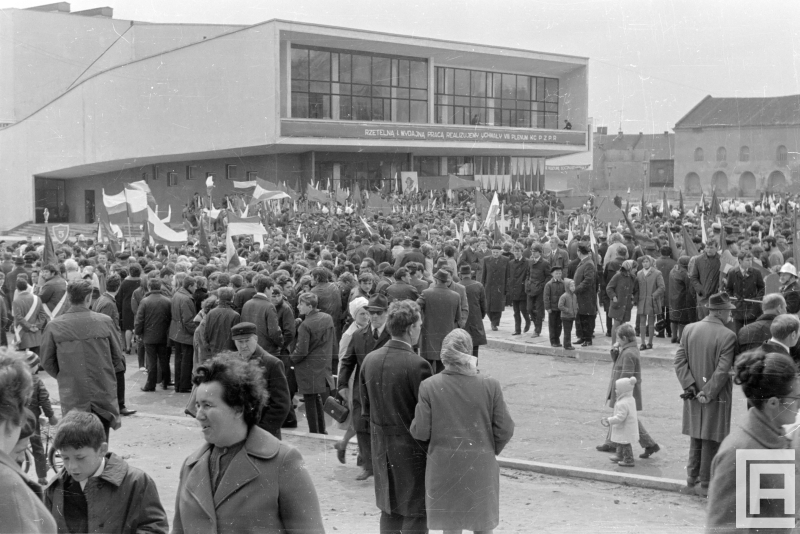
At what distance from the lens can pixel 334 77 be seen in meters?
47.0

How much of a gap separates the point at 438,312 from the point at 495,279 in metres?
5.82

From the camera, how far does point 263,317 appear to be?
988 centimetres

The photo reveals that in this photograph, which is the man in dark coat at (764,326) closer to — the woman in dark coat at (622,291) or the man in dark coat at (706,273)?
the man in dark coat at (706,273)

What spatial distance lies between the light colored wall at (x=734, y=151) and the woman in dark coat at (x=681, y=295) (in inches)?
2277

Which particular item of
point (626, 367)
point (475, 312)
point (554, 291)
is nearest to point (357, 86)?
point (554, 291)

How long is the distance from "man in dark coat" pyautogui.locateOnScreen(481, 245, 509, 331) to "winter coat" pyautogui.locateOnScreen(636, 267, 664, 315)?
2.56 metres

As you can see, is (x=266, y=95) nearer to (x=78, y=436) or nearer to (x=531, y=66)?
(x=531, y=66)

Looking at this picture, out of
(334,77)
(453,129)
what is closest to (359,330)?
(334,77)

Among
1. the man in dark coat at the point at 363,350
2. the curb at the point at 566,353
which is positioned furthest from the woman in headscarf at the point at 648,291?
the man in dark coat at the point at 363,350

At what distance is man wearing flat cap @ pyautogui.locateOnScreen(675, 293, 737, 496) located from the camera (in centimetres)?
727

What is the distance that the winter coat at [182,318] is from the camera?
39.3 ft

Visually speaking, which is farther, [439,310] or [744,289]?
[744,289]

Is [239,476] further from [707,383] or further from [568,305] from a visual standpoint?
[568,305]

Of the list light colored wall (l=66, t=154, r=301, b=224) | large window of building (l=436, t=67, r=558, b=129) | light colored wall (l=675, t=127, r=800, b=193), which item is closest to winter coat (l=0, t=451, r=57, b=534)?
light colored wall (l=66, t=154, r=301, b=224)
